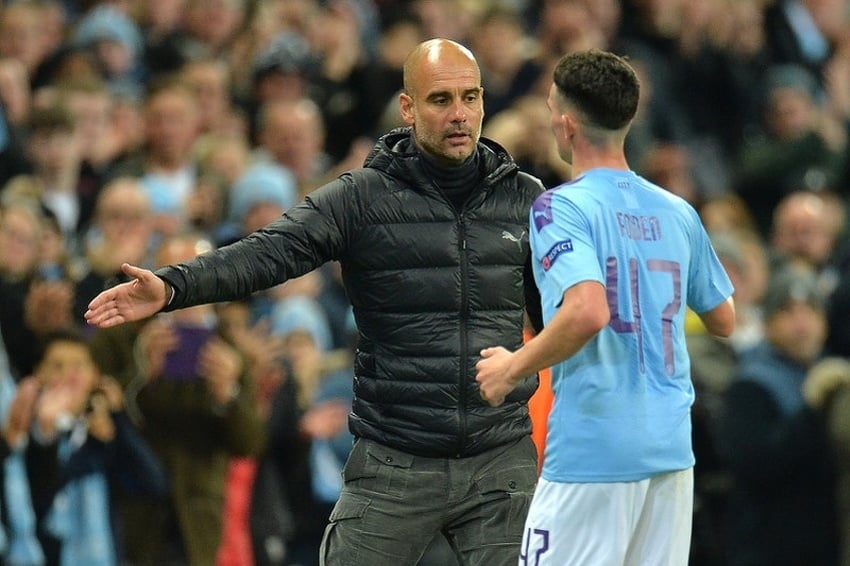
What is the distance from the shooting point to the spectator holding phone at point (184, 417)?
9188 millimetres

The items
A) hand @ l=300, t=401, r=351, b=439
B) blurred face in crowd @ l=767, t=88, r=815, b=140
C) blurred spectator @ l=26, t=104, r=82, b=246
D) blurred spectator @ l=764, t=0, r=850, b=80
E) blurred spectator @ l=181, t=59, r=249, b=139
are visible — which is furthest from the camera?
blurred spectator @ l=764, t=0, r=850, b=80

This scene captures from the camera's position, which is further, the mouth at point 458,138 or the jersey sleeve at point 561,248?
the mouth at point 458,138

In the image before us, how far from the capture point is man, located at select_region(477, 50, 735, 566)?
19.1 feet

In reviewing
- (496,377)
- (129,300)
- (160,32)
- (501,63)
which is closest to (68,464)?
(129,300)

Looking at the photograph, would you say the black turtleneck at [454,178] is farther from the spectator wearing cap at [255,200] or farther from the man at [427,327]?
the spectator wearing cap at [255,200]

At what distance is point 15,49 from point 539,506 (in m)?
7.17

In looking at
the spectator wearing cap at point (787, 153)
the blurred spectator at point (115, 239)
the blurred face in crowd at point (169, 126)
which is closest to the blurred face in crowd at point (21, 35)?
the blurred face in crowd at point (169, 126)

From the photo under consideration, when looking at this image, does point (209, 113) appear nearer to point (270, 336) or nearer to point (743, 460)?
point (270, 336)

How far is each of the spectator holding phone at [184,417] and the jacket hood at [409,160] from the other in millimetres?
2635

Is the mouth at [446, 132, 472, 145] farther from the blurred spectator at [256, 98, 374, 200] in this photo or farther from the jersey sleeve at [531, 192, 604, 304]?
the blurred spectator at [256, 98, 374, 200]

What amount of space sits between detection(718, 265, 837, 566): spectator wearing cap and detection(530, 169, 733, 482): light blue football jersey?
4085 millimetres

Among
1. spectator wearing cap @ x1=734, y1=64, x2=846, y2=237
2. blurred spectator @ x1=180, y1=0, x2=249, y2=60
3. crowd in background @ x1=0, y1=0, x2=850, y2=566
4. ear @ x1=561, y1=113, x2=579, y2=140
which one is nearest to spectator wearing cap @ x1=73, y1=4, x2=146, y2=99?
crowd in background @ x1=0, y1=0, x2=850, y2=566

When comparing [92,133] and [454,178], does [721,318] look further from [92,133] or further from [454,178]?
[92,133]

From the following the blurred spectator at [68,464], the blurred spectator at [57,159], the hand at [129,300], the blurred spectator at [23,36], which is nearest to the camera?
the hand at [129,300]
